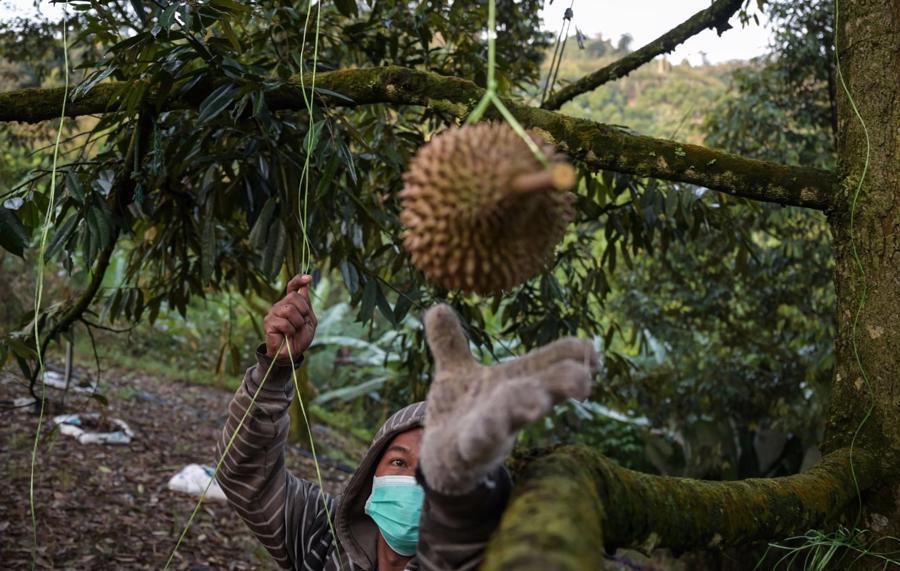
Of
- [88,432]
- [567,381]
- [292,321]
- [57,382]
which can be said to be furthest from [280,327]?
[57,382]

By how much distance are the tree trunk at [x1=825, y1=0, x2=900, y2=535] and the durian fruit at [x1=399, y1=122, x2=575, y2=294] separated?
3.61ft

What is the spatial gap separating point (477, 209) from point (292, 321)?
1026 millimetres

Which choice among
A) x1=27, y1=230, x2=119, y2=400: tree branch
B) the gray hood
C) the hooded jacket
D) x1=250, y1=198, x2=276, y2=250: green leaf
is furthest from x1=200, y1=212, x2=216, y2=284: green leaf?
the gray hood

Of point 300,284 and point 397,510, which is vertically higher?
point 300,284

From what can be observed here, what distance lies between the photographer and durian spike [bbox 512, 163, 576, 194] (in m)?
0.74

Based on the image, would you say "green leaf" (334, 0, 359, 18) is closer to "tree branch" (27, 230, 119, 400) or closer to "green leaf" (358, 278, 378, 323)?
"green leaf" (358, 278, 378, 323)

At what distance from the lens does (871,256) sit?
66.9 inches

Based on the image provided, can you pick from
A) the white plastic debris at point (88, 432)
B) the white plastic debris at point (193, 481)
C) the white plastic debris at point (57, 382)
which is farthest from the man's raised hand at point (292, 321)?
the white plastic debris at point (57, 382)

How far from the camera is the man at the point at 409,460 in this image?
88 centimetres

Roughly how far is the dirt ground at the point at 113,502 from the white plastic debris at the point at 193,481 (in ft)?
0.25

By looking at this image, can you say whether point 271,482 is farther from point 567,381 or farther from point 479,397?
point 567,381

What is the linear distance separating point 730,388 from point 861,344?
542 centimetres

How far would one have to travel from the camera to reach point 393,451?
6.72ft

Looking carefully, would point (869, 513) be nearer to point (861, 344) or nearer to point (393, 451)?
point (861, 344)
